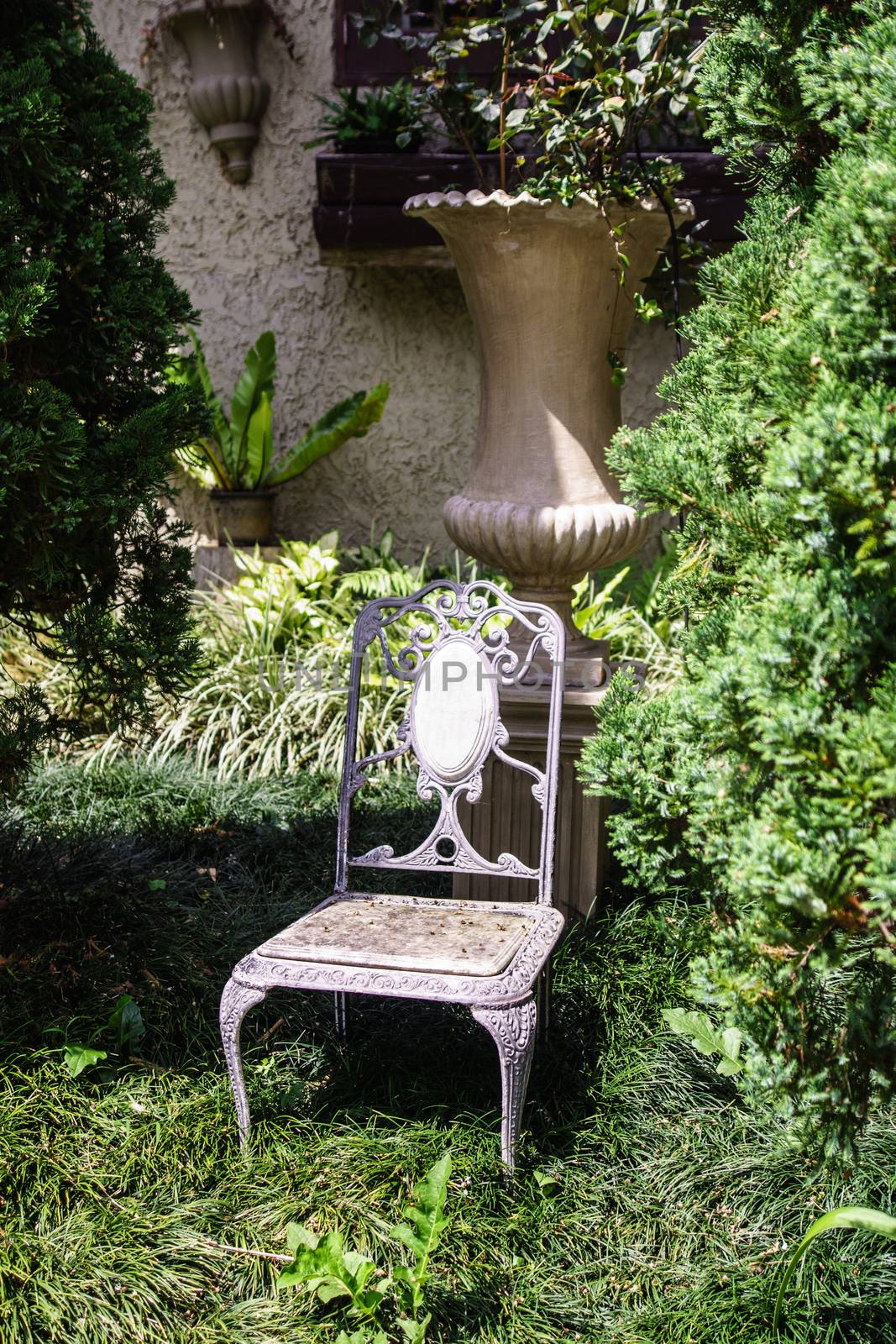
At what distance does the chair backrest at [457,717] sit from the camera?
2.83 metres

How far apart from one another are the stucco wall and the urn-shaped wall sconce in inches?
4.4

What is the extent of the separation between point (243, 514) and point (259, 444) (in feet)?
1.21

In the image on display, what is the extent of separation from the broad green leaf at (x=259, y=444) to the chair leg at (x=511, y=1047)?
148 inches

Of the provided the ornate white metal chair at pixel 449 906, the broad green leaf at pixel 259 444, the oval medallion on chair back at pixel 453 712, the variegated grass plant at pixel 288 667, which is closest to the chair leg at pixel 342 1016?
the ornate white metal chair at pixel 449 906

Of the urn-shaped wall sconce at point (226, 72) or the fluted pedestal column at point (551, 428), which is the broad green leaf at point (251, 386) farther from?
the fluted pedestal column at point (551, 428)

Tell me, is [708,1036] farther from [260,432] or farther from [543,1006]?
[260,432]

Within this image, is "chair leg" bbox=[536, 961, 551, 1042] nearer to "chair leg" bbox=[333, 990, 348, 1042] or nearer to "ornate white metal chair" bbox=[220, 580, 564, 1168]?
"ornate white metal chair" bbox=[220, 580, 564, 1168]

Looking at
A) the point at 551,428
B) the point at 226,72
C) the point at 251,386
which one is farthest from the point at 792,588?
the point at 226,72

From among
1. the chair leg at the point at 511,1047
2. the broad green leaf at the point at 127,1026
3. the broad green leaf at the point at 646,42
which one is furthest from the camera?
the broad green leaf at the point at 646,42

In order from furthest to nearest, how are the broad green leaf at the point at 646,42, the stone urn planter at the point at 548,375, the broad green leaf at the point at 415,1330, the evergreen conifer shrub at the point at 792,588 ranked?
the stone urn planter at the point at 548,375 → the broad green leaf at the point at 646,42 → the broad green leaf at the point at 415,1330 → the evergreen conifer shrub at the point at 792,588

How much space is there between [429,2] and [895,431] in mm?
5037

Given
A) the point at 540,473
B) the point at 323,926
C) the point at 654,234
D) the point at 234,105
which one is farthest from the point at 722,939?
the point at 234,105

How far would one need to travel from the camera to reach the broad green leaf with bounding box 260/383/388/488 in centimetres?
553

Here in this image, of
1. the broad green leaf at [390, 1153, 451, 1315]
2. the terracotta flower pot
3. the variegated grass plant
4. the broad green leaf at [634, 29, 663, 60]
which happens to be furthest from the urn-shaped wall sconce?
the broad green leaf at [390, 1153, 451, 1315]
